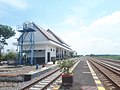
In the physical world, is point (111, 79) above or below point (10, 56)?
below

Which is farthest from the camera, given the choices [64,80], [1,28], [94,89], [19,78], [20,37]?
[1,28]

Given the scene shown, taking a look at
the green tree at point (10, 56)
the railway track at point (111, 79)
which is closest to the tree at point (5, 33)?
the green tree at point (10, 56)

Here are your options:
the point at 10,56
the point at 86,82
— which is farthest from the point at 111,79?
the point at 10,56

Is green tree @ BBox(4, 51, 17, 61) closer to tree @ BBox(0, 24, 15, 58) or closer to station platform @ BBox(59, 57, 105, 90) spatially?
tree @ BBox(0, 24, 15, 58)

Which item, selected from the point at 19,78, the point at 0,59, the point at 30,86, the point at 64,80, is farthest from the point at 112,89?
the point at 0,59

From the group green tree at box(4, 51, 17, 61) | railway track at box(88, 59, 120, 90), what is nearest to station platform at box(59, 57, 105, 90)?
railway track at box(88, 59, 120, 90)

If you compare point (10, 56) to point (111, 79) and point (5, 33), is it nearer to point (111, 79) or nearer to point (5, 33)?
point (5, 33)

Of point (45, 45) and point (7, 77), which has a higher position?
point (45, 45)

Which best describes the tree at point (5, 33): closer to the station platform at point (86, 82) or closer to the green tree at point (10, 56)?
the green tree at point (10, 56)

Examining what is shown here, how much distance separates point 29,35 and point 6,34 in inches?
514

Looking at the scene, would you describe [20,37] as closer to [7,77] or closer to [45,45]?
[45,45]

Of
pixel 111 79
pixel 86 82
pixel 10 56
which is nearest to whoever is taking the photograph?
pixel 86 82

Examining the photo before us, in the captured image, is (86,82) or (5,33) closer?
(86,82)

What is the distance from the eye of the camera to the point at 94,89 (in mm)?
12844
